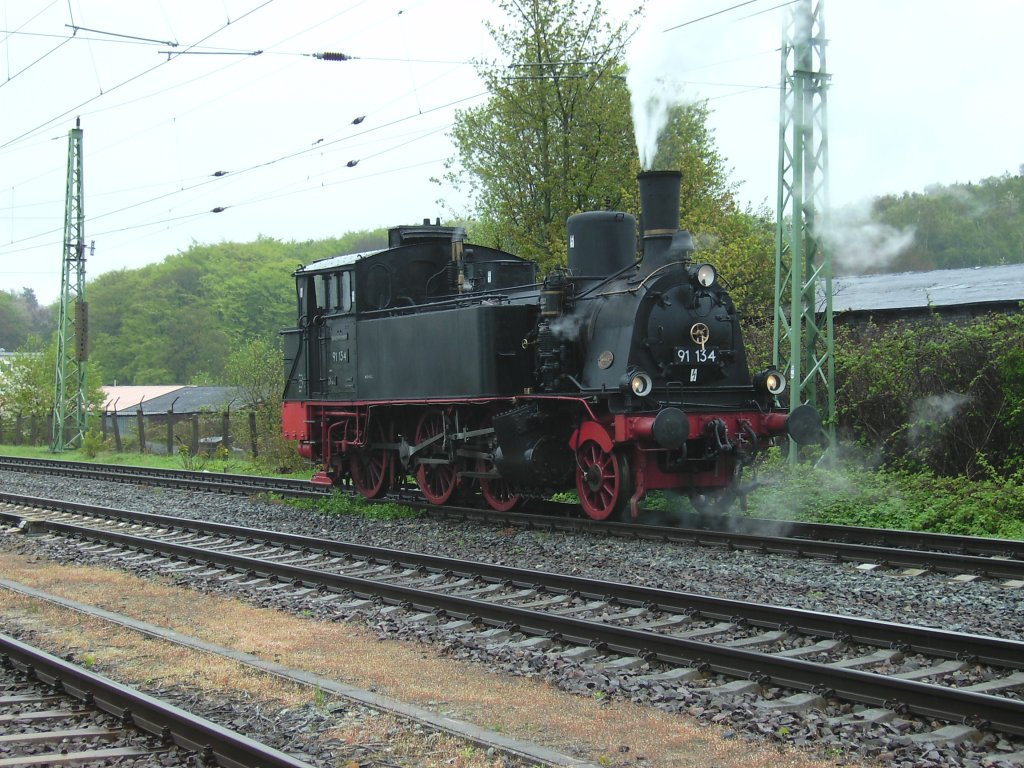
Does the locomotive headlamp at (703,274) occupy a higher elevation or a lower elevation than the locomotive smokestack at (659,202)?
lower

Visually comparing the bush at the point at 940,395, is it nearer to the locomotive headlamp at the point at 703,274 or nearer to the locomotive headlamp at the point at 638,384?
the locomotive headlamp at the point at 703,274

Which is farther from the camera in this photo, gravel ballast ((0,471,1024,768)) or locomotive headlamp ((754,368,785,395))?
locomotive headlamp ((754,368,785,395))

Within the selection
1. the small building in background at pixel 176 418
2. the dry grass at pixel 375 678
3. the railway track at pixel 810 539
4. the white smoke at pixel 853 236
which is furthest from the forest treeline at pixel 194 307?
the dry grass at pixel 375 678

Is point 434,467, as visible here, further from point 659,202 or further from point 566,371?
point 659,202

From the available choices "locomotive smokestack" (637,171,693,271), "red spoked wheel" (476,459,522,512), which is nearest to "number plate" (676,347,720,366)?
"locomotive smokestack" (637,171,693,271)

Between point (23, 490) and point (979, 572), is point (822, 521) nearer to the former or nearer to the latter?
point (979, 572)

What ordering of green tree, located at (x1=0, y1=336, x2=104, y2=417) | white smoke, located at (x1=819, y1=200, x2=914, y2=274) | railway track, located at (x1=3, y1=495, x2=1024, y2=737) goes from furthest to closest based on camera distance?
green tree, located at (x1=0, y1=336, x2=104, y2=417)
white smoke, located at (x1=819, y1=200, x2=914, y2=274)
railway track, located at (x1=3, y1=495, x2=1024, y2=737)

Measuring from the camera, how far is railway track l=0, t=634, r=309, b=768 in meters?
4.91

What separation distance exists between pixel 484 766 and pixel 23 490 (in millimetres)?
17538

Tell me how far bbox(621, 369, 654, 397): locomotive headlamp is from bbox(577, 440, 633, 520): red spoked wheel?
88cm

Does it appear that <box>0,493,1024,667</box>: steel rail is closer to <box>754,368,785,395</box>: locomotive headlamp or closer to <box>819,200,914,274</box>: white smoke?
<box>754,368,785,395</box>: locomotive headlamp

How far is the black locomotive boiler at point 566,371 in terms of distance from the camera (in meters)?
11.7

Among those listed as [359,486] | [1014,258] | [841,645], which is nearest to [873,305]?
[359,486]

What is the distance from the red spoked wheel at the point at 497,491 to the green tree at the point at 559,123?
766 centimetres
